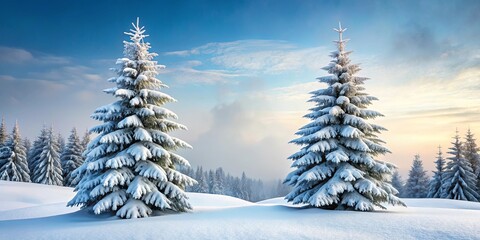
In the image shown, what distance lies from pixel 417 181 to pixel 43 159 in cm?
5635

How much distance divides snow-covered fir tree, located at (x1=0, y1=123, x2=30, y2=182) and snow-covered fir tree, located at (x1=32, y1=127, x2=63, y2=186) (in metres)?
1.96

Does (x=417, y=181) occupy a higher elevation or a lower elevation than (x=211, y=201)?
higher

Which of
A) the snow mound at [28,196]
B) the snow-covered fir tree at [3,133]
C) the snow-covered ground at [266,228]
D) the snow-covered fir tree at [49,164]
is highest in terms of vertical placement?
the snow-covered fir tree at [3,133]

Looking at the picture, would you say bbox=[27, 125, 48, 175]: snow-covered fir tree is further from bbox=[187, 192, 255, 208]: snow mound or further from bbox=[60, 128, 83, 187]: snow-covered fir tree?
bbox=[187, 192, 255, 208]: snow mound

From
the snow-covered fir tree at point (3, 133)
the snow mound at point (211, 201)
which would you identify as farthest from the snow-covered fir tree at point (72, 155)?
the snow mound at point (211, 201)

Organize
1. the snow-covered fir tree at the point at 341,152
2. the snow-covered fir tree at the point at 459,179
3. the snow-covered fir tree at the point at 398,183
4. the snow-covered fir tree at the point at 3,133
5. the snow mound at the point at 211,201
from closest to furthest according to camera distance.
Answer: the snow-covered fir tree at the point at 341,152 → the snow mound at the point at 211,201 → the snow-covered fir tree at the point at 459,179 → the snow-covered fir tree at the point at 3,133 → the snow-covered fir tree at the point at 398,183

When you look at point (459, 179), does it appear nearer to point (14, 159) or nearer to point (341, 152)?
point (341, 152)

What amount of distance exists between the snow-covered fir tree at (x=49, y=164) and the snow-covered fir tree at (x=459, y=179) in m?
51.6

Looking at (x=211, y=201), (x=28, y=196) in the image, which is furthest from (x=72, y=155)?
(x=211, y=201)

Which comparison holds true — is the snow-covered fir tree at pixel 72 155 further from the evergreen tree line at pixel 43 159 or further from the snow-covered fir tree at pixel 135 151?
the snow-covered fir tree at pixel 135 151

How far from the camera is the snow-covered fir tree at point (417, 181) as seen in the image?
165 feet

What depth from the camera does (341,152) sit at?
46.2ft

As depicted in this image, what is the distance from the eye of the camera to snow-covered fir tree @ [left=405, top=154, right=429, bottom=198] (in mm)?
50406

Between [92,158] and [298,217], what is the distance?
8.57 m
